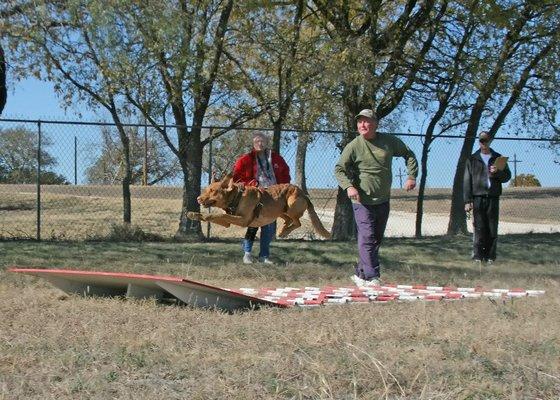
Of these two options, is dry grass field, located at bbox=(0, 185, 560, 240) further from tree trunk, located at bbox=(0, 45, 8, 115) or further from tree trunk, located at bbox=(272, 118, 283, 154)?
tree trunk, located at bbox=(0, 45, 8, 115)

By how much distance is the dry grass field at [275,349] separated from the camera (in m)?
3.79

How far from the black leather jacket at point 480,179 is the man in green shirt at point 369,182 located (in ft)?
8.26

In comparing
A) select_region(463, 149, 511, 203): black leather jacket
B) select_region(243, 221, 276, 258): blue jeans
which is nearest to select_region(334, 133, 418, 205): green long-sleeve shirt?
select_region(243, 221, 276, 258): blue jeans

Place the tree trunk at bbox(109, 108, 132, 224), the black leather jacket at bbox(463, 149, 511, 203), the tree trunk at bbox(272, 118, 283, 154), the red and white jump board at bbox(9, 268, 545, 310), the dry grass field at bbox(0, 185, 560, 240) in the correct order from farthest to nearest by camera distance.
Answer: the dry grass field at bbox(0, 185, 560, 240)
the tree trunk at bbox(272, 118, 283, 154)
the tree trunk at bbox(109, 108, 132, 224)
the black leather jacket at bbox(463, 149, 511, 203)
the red and white jump board at bbox(9, 268, 545, 310)

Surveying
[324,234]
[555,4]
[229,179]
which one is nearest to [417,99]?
[555,4]

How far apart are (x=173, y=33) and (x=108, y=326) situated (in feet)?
23.6

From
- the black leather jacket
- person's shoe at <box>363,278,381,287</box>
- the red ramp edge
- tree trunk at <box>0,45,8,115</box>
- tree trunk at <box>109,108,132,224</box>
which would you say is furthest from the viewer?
tree trunk at <box>109,108,132,224</box>

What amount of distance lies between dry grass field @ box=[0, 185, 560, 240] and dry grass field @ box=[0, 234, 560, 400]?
7.28 m

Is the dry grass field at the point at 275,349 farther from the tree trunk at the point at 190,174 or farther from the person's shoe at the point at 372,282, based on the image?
the tree trunk at the point at 190,174

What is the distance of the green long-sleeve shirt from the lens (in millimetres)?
8344

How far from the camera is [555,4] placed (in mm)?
14047

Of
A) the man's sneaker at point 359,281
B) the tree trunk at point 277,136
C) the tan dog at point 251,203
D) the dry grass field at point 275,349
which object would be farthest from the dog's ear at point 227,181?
the tree trunk at point 277,136

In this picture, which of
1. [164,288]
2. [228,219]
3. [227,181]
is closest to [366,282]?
[228,219]

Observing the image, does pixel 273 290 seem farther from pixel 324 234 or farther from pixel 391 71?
pixel 391 71
